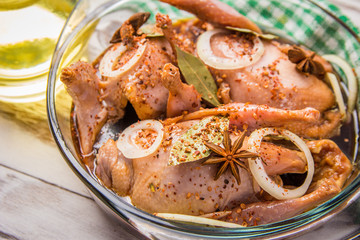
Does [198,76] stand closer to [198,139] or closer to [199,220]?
[198,139]

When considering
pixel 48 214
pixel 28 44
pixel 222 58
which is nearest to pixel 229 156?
pixel 222 58

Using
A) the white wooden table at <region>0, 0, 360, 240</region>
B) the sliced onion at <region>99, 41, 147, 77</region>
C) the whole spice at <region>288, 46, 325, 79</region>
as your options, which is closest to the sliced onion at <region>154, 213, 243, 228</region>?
the white wooden table at <region>0, 0, 360, 240</region>

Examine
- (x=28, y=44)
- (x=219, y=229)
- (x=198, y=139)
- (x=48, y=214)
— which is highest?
(x=198, y=139)

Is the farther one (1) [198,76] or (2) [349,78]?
(2) [349,78]

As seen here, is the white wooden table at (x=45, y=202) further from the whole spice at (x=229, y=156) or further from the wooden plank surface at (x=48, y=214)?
the whole spice at (x=229, y=156)

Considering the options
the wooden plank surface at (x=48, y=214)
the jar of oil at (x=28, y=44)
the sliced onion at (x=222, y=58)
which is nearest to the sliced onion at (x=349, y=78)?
the sliced onion at (x=222, y=58)

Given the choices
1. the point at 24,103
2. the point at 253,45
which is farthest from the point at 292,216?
the point at 24,103

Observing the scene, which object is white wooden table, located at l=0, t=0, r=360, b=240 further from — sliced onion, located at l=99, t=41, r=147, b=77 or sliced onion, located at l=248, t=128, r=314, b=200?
sliced onion, located at l=99, t=41, r=147, b=77

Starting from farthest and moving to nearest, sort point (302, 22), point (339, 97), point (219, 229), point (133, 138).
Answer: point (302, 22), point (339, 97), point (133, 138), point (219, 229)
